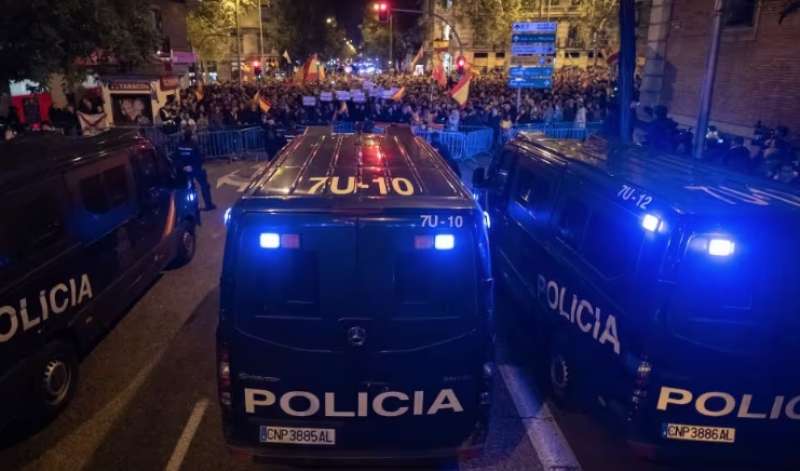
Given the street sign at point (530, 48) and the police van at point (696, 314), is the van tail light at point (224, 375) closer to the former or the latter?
the police van at point (696, 314)

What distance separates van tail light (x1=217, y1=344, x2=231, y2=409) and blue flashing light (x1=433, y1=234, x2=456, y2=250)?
153cm

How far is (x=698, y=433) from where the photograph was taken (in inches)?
159

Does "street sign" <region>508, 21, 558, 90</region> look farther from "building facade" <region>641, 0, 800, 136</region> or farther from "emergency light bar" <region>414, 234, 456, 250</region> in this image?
"emergency light bar" <region>414, 234, 456, 250</region>

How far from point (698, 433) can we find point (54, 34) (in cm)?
1263

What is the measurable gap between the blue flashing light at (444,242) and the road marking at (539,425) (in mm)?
2219

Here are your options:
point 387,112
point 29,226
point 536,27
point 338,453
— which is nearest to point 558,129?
point 536,27

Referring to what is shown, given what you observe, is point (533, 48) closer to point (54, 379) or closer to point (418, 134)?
point (418, 134)

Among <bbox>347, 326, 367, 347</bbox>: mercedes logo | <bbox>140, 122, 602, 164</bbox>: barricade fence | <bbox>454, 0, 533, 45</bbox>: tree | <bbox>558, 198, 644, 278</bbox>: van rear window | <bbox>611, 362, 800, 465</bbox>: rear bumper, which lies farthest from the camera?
<bbox>454, 0, 533, 45</bbox>: tree

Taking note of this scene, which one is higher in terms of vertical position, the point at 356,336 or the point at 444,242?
the point at 444,242

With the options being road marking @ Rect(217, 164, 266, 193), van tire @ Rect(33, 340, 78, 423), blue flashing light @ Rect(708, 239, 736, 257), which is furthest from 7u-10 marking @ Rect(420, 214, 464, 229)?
road marking @ Rect(217, 164, 266, 193)

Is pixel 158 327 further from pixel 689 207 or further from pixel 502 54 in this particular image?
pixel 502 54

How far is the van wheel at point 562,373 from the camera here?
5324mm

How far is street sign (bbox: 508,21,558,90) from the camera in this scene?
684 inches

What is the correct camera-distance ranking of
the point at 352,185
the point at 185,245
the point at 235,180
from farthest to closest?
the point at 235,180, the point at 185,245, the point at 352,185
